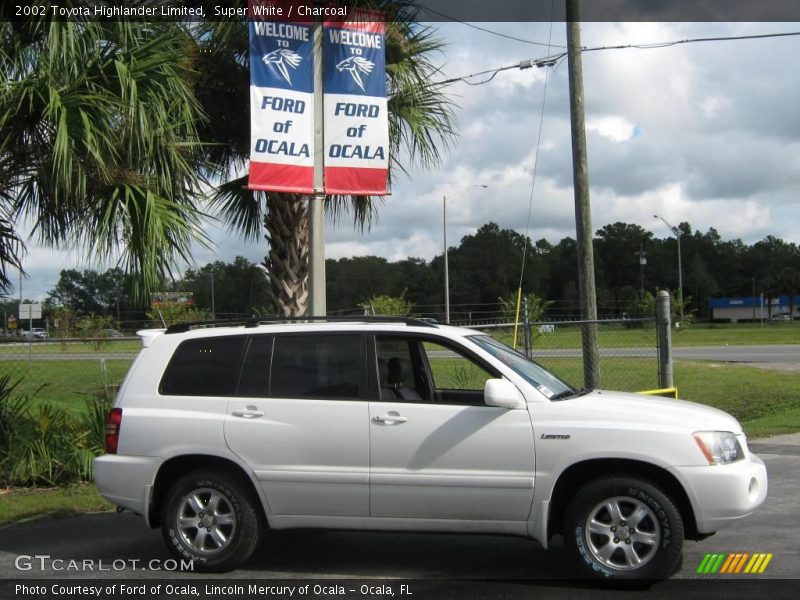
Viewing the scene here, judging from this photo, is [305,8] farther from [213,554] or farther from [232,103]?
[213,554]

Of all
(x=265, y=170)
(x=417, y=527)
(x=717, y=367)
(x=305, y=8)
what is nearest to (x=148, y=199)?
(x=265, y=170)

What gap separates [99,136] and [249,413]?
3.95 meters

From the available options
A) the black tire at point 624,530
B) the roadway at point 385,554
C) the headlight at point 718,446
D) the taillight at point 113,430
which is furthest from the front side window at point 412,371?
the taillight at point 113,430

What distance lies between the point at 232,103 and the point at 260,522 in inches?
276

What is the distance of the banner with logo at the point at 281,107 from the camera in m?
9.28

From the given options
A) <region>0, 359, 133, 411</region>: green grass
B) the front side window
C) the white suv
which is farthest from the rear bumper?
<region>0, 359, 133, 411</region>: green grass

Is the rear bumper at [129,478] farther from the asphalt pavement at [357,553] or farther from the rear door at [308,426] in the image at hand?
the rear door at [308,426]

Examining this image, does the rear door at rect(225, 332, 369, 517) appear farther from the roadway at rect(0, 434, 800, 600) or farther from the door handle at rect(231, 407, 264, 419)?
the roadway at rect(0, 434, 800, 600)

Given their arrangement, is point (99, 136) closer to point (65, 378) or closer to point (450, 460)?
point (450, 460)

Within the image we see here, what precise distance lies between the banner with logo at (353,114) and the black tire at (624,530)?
5.13 m

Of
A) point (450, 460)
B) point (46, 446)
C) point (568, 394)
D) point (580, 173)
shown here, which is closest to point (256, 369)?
Answer: point (450, 460)

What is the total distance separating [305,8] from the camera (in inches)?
391

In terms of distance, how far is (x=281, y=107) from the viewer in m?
9.44

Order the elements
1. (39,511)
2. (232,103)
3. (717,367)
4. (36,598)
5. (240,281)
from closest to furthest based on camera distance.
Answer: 1. (36,598)
2. (39,511)
3. (232,103)
4. (717,367)
5. (240,281)
